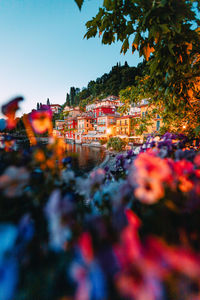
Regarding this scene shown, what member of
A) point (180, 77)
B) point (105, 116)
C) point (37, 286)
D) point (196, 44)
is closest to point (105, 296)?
point (37, 286)

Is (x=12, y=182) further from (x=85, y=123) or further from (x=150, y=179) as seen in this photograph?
(x=85, y=123)

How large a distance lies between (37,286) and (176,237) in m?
0.65

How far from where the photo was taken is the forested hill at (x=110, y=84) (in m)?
53.7

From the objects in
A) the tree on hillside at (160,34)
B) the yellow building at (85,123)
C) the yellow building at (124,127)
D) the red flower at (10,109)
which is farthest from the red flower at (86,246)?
the yellow building at (85,123)

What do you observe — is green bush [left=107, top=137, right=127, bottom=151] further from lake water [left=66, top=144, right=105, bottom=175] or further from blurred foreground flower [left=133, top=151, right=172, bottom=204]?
blurred foreground flower [left=133, top=151, right=172, bottom=204]

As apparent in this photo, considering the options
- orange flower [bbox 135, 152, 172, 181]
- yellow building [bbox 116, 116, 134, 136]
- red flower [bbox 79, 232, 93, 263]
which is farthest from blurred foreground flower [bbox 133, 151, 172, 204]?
yellow building [bbox 116, 116, 134, 136]

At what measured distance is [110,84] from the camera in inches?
2554

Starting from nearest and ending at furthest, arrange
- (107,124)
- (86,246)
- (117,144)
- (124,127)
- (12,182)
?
(86,246) < (12,182) < (117,144) < (124,127) < (107,124)

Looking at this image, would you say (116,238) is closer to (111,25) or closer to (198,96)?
(111,25)

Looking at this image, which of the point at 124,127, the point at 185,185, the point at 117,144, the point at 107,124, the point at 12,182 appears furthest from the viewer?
the point at 107,124

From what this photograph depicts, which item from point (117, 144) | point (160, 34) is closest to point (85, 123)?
point (117, 144)

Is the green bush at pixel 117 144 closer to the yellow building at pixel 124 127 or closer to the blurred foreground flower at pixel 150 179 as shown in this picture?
the yellow building at pixel 124 127

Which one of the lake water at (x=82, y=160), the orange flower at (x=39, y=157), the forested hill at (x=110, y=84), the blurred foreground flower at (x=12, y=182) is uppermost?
the forested hill at (x=110, y=84)

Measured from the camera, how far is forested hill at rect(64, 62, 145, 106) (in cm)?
5369
